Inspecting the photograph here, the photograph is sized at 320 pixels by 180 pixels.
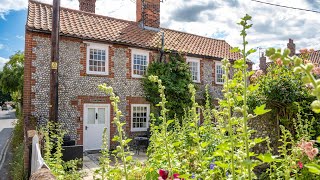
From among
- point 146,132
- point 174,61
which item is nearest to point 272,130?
point 146,132

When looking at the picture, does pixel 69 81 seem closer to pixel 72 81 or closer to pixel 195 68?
pixel 72 81

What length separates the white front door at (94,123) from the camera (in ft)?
42.5

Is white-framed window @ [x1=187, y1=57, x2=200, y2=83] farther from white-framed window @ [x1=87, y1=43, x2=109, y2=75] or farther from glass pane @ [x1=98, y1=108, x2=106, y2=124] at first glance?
glass pane @ [x1=98, y1=108, x2=106, y2=124]

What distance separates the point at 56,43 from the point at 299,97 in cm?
846

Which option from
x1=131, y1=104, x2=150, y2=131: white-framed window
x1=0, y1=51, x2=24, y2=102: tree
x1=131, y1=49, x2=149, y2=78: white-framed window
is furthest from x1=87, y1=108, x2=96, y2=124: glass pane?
x1=0, y1=51, x2=24, y2=102: tree

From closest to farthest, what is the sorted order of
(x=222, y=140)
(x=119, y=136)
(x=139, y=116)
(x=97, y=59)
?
1. (x=119, y=136)
2. (x=222, y=140)
3. (x=97, y=59)
4. (x=139, y=116)

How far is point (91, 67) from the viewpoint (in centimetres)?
1333

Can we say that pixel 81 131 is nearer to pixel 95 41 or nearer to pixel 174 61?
pixel 95 41

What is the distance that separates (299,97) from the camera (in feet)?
19.7

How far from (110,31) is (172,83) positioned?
4.64m

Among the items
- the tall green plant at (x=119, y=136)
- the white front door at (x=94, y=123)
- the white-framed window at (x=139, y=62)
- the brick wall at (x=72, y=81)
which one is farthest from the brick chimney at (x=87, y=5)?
the tall green plant at (x=119, y=136)

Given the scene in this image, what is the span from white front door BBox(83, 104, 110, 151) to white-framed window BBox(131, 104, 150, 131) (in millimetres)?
1422

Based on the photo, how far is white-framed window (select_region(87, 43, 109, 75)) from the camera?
13257mm

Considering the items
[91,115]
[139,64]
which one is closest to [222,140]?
[91,115]
